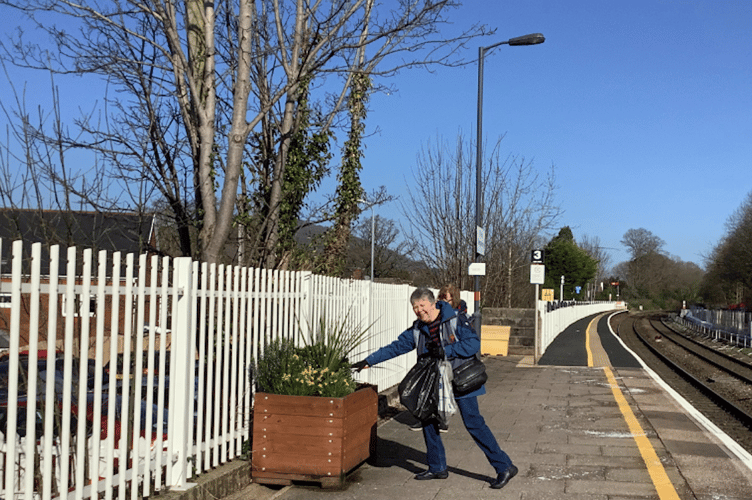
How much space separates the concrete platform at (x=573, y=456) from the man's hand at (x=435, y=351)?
3.41ft

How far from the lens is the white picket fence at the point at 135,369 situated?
405 centimetres

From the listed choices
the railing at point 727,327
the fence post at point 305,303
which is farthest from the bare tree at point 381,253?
the fence post at point 305,303

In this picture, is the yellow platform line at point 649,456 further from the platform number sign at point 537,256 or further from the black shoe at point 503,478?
the platform number sign at point 537,256

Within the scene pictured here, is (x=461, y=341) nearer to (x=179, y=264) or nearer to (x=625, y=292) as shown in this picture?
(x=179, y=264)

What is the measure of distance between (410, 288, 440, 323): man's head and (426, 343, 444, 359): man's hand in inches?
8.4

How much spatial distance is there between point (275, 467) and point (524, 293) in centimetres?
2668

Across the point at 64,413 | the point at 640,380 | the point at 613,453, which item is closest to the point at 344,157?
the point at 640,380

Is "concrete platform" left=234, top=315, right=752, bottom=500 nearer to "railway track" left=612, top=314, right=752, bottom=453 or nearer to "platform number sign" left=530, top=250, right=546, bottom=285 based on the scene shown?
"railway track" left=612, top=314, right=752, bottom=453

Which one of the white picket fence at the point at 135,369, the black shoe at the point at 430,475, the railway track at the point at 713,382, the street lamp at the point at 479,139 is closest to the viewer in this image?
the white picket fence at the point at 135,369

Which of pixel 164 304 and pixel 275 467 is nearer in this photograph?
pixel 164 304

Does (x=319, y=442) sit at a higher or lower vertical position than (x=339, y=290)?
lower

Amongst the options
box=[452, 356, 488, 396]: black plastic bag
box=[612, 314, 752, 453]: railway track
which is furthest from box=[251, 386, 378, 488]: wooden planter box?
box=[612, 314, 752, 453]: railway track

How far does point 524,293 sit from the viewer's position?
3212 cm

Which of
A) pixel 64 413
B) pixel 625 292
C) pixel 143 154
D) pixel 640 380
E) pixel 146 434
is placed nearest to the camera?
pixel 64 413
